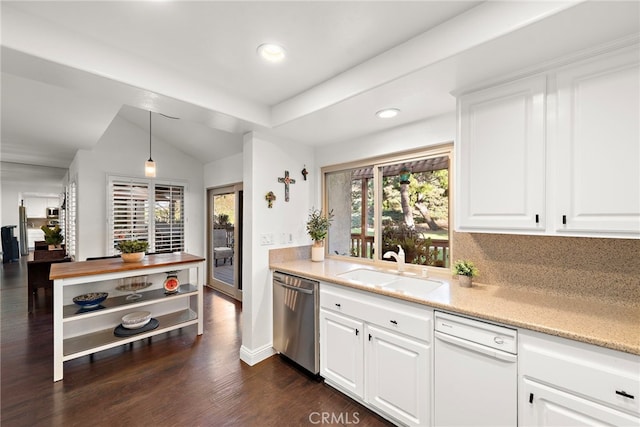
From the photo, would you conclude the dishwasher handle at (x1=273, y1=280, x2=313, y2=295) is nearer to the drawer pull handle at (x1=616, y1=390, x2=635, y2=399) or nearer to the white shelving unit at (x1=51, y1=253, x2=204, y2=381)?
the white shelving unit at (x1=51, y1=253, x2=204, y2=381)

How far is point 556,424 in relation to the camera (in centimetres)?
127

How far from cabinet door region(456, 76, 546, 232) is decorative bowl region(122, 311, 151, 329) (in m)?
3.26

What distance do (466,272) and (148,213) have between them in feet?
16.8

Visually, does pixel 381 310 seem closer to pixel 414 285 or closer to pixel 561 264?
pixel 414 285

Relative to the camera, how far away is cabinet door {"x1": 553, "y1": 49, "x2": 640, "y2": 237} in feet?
4.16

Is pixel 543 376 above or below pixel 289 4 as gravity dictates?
below

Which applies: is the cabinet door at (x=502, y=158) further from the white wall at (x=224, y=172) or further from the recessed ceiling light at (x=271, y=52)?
the white wall at (x=224, y=172)

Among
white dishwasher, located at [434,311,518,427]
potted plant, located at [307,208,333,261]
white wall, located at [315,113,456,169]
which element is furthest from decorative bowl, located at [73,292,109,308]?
white dishwasher, located at [434,311,518,427]

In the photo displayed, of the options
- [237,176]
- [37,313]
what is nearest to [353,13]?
[237,176]

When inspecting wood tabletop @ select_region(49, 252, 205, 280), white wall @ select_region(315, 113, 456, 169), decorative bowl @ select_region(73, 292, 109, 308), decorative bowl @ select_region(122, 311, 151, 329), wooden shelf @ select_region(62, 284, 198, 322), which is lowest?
decorative bowl @ select_region(122, 311, 151, 329)

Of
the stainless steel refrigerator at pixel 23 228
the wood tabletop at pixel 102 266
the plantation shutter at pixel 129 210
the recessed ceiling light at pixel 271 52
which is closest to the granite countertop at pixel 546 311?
the recessed ceiling light at pixel 271 52

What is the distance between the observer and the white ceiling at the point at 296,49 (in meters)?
1.31

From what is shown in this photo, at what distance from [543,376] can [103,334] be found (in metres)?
3.73

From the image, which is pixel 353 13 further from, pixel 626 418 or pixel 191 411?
pixel 191 411
